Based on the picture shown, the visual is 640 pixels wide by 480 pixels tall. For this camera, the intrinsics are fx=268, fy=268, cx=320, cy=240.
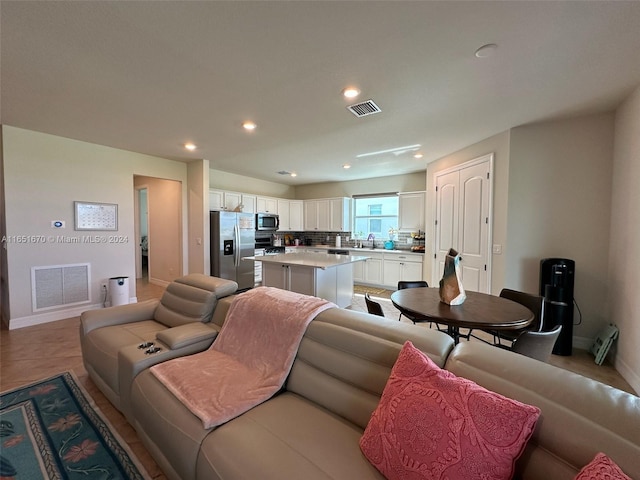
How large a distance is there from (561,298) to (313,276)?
114 inches

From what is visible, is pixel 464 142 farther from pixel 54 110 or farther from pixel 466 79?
pixel 54 110

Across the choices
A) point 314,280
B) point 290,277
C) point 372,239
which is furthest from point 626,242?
point 372,239

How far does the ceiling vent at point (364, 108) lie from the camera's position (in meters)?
2.68

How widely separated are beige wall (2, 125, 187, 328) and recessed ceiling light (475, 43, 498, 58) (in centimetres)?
504

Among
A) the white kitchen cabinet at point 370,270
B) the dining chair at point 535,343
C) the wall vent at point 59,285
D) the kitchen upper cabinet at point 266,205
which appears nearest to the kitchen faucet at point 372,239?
the white kitchen cabinet at point 370,270

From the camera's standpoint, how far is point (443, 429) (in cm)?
89

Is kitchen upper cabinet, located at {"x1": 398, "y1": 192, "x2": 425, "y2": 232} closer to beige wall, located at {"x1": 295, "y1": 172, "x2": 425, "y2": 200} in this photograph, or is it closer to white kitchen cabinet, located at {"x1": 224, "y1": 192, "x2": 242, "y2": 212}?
beige wall, located at {"x1": 295, "y1": 172, "x2": 425, "y2": 200}

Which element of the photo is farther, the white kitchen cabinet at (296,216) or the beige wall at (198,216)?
the white kitchen cabinet at (296,216)

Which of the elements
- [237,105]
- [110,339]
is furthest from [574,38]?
[110,339]

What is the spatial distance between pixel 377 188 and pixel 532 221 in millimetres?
3744

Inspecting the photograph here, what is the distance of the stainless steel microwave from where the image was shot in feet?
20.8

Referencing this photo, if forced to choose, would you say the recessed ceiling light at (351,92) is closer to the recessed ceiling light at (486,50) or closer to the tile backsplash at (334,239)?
the recessed ceiling light at (486,50)

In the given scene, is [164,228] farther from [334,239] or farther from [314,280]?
[334,239]

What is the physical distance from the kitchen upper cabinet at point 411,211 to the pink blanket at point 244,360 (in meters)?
4.73
